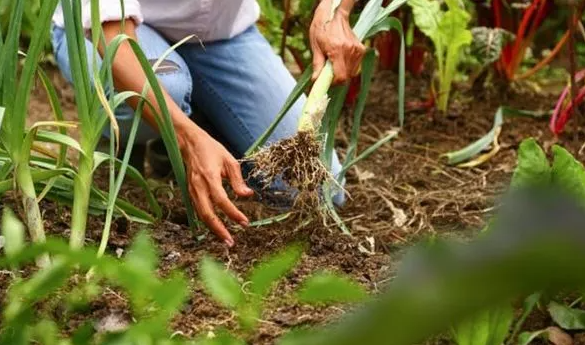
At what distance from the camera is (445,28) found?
7.82 feet

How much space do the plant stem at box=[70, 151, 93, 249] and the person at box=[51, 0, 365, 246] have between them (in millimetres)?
208

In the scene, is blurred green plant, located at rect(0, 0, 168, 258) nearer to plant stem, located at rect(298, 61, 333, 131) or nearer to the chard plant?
plant stem, located at rect(298, 61, 333, 131)

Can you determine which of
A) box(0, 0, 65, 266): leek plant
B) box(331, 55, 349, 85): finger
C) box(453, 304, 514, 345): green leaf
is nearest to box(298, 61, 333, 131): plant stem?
box(331, 55, 349, 85): finger

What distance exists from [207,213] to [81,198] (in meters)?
0.22

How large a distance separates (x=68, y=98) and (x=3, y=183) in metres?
1.70

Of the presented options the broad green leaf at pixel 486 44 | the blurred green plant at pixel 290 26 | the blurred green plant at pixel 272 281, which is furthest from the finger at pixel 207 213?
the broad green leaf at pixel 486 44

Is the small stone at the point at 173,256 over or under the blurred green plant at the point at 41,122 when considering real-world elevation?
under

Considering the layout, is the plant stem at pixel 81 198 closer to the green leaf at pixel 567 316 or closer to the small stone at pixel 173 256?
the small stone at pixel 173 256

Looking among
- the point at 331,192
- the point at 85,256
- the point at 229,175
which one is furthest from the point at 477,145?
the point at 85,256

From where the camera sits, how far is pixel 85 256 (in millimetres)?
605

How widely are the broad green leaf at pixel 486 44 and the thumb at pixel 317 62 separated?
1.01 m

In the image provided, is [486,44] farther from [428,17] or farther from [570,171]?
[570,171]

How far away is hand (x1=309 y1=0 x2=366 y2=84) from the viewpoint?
1470mm

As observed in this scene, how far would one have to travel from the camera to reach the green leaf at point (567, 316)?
3.67ft
